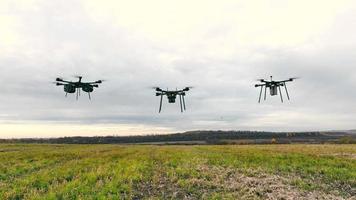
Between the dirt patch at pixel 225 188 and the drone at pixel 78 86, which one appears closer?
the dirt patch at pixel 225 188

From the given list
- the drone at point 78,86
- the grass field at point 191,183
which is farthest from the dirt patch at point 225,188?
the drone at point 78,86

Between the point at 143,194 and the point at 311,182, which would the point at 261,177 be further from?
the point at 143,194

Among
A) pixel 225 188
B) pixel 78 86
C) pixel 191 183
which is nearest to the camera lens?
pixel 225 188

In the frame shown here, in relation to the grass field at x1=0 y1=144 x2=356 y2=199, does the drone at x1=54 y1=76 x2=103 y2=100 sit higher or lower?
higher

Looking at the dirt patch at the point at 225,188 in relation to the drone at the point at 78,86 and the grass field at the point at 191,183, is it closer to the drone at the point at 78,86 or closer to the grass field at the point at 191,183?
the grass field at the point at 191,183

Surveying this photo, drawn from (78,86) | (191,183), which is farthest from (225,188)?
(78,86)

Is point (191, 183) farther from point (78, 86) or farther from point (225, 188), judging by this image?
point (78, 86)

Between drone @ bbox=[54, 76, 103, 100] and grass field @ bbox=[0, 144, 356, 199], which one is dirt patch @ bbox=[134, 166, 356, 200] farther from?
drone @ bbox=[54, 76, 103, 100]

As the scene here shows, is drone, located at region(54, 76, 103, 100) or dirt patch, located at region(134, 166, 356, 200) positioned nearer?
dirt patch, located at region(134, 166, 356, 200)

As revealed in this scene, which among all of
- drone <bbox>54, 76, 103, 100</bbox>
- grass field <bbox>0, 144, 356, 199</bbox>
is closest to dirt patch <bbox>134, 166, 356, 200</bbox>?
grass field <bbox>0, 144, 356, 199</bbox>

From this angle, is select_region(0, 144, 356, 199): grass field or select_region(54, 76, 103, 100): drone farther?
select_region(54, 76, 103, 100): drone

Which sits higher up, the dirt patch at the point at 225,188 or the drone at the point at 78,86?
the drone at the point at 78,86
